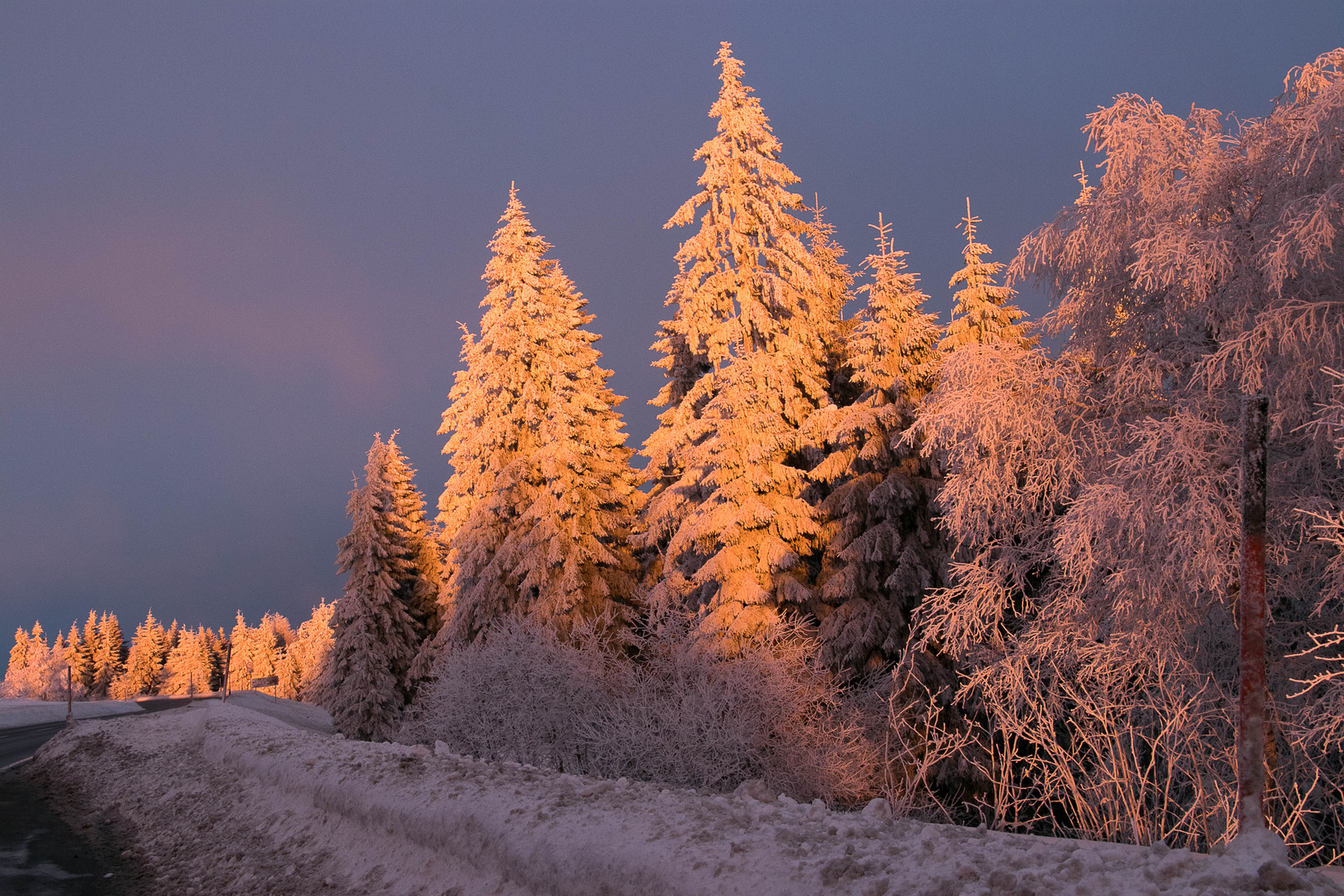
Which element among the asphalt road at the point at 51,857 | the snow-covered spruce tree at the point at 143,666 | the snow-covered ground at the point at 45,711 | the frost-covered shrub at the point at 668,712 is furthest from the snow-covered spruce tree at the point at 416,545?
the snow-covered spruce tree at the point at 143,666

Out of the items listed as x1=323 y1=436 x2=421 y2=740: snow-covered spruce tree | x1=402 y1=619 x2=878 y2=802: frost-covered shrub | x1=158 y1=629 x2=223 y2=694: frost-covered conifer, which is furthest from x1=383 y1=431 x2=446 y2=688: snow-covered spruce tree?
x1=158 y1=629 x2=223 y2=694: frost-covered conifer

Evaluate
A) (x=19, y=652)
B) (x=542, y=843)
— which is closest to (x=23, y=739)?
(x=542, y=843)

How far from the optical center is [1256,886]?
3807mm

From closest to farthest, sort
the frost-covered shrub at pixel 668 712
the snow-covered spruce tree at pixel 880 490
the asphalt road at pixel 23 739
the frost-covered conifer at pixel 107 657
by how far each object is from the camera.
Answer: the frost-covered shrub at pixel 668 712 → the snow-covered spruce tree at pixel 880 490 → the asphalt road at pixel 23 739 → the frost-covered conifer at pixel 107 657

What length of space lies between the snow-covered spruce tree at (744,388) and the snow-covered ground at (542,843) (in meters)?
8.23

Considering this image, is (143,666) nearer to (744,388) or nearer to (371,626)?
(371,626)

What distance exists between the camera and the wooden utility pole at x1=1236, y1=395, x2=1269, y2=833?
5.05m

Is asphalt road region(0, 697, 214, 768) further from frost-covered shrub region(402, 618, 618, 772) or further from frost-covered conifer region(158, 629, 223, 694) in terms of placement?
frost-covered conifer region(158, 629, 223, 694)

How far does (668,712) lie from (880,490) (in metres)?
7.34

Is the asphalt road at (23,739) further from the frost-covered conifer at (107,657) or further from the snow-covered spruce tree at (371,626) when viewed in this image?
the frost-covered conifer at (107,657)

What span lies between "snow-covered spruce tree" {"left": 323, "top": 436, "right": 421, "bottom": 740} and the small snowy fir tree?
81.5 feet

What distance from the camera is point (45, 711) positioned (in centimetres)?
4178

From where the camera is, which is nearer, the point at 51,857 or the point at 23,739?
the point at 51,857

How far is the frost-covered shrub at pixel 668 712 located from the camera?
11.7m
